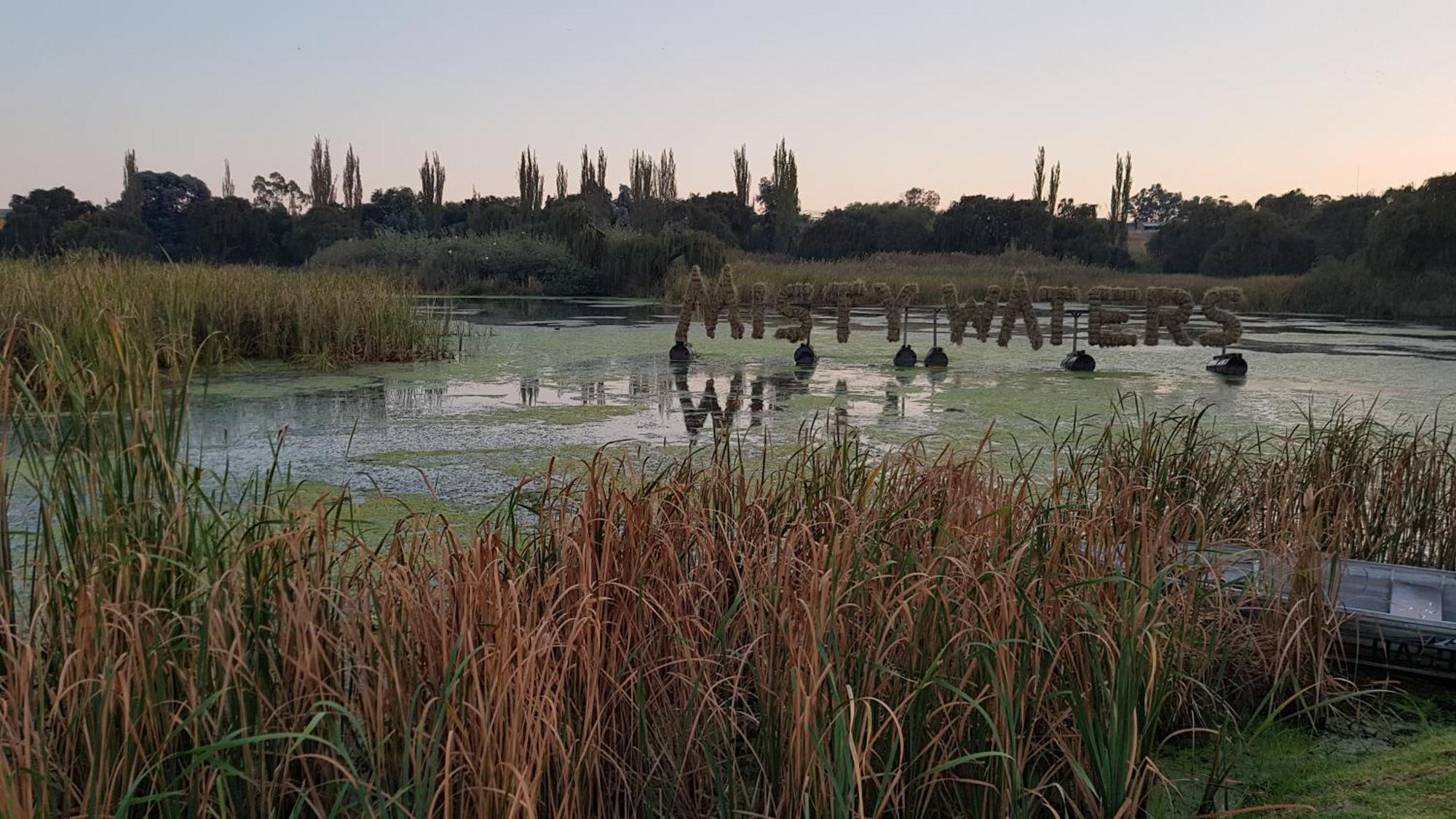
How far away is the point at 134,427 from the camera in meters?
2.18

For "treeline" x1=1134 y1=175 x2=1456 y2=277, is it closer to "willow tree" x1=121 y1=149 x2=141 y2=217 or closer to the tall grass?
the tall grass

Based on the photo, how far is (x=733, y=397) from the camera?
25.5ft

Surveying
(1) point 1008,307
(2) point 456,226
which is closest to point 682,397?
(1) point 1008,307

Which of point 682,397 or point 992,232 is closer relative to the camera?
point 682,397

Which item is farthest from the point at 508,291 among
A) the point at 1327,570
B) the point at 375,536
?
the point at 1327,570

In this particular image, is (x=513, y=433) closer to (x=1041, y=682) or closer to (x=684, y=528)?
(x=684, y=528)

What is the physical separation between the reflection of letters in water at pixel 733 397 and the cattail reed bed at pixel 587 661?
3.29 metres

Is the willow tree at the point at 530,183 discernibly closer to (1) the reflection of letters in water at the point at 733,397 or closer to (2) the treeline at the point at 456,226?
(2) the treeline at the point at 456,226

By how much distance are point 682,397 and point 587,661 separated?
5.77m

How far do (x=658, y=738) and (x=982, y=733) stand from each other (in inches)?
25.0

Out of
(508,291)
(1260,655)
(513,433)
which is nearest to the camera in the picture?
(1260,655)

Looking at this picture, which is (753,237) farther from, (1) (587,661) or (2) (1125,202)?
(1) (587,661)

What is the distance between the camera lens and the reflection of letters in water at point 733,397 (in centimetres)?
661

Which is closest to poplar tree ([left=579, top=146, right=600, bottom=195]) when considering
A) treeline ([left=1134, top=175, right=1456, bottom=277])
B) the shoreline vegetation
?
the shoreline vegetation
